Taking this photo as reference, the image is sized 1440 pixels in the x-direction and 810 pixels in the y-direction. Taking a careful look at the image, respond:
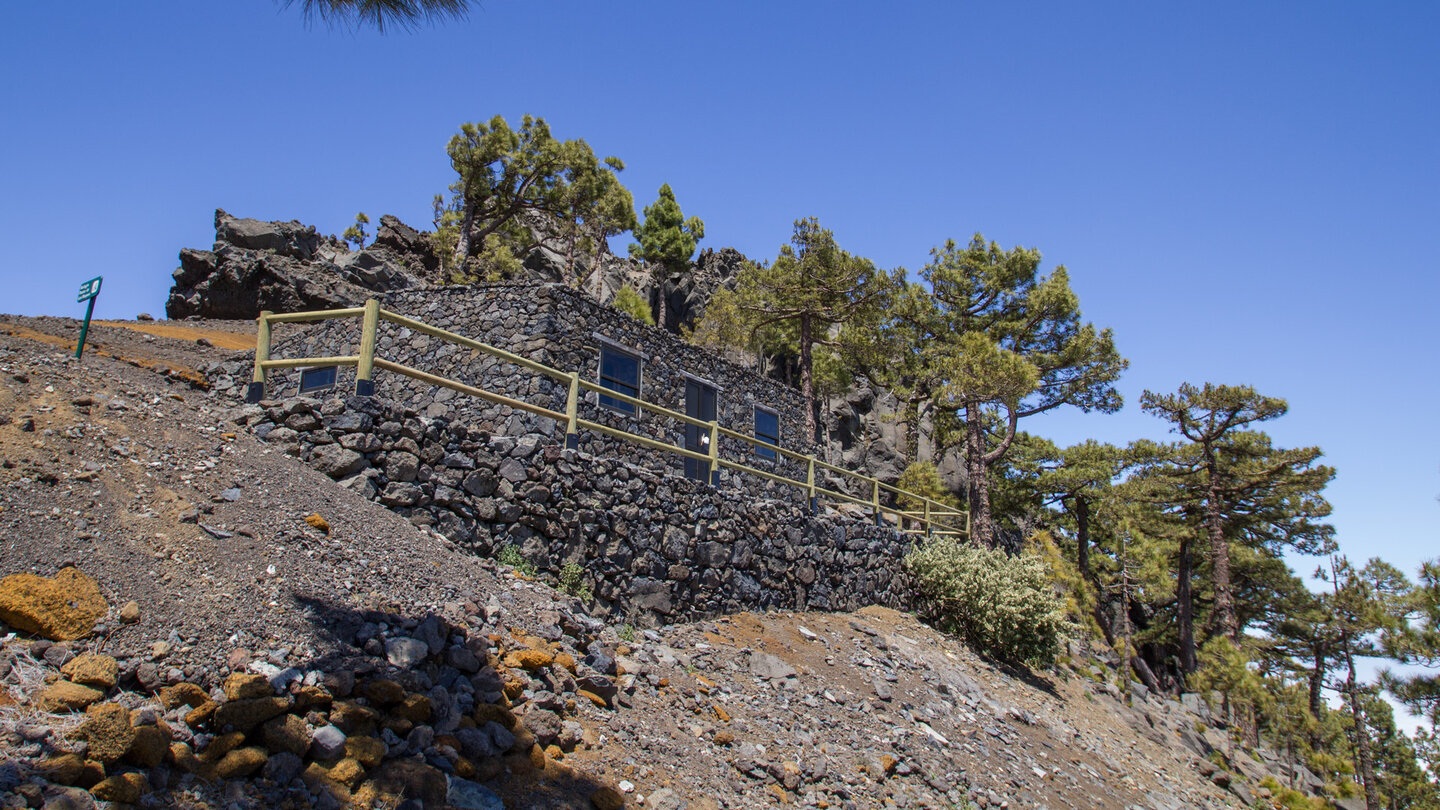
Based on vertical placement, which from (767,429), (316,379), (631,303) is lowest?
(316,379)

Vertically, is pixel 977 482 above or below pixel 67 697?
above

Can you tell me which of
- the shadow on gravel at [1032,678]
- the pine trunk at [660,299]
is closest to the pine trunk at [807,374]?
the shadow on gravel at [1032,678]

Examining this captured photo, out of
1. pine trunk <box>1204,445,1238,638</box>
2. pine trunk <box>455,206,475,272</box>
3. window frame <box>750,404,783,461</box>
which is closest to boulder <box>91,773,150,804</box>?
window frame <box>750,404,783,461</box>

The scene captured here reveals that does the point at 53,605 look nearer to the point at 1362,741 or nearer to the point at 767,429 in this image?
the point at 767,429

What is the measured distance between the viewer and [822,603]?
1452 cm

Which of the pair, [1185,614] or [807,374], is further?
[1185,614]

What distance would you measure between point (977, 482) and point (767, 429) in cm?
614

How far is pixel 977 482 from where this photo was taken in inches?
866

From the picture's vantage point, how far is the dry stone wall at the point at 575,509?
8922 millimetres

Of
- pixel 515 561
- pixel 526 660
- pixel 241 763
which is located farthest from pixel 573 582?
pixel 241 763

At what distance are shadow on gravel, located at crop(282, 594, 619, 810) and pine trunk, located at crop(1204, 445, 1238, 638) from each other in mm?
27758

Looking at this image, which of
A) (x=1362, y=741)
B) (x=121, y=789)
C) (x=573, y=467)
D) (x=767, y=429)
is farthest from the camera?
(x=1362, y=741)

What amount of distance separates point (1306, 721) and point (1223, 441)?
42.0 feet

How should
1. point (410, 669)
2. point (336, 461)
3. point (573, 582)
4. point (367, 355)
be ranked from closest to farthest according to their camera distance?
point (410, 669) < point (336, 461) < point (367, 355) < point (573, 582)
